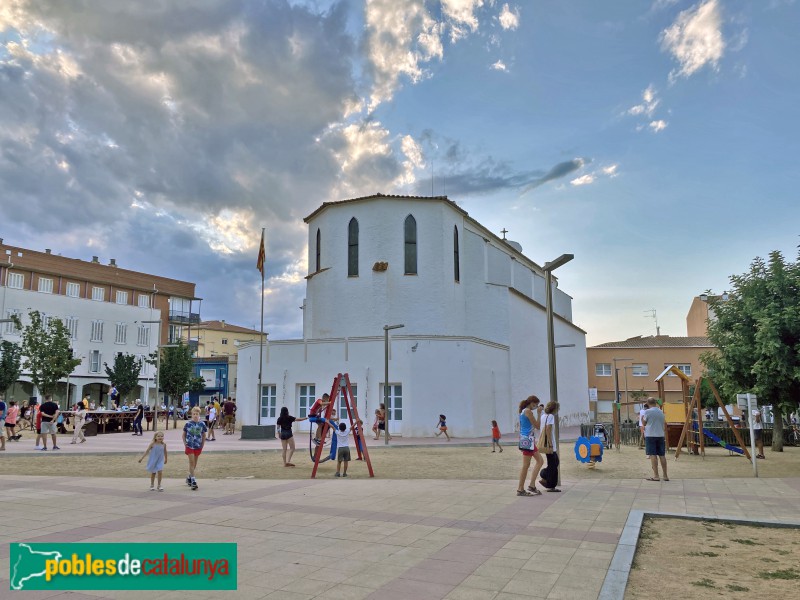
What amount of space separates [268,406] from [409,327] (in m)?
9.27

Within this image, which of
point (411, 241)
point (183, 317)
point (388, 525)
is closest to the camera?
point (388, 525)

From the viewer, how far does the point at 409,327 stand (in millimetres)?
34688

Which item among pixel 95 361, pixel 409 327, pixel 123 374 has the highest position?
pixel 409 327

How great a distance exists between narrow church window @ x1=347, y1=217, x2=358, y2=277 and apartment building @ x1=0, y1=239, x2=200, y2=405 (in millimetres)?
19914

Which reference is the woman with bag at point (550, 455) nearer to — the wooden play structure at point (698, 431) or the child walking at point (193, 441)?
the child walking at point (193, 441)

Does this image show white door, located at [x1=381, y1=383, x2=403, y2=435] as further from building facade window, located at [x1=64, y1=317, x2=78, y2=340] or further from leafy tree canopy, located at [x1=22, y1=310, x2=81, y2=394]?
building facade window, located at [x1=64, y1=317, x2=78, y2=340]

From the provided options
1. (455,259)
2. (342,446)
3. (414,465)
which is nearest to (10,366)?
(455,259)

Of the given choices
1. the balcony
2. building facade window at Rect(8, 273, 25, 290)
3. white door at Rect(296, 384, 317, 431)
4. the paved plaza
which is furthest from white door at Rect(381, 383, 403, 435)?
the balcony

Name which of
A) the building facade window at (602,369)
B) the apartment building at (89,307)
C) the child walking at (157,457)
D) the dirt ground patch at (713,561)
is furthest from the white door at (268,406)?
the building facade window at (602,369)

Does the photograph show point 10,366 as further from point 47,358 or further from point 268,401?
point 268,401

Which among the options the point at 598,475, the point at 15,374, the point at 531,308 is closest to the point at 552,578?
the point at 598,475

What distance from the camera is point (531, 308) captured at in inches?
1716

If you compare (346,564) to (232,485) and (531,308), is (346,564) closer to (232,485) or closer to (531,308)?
(232,485)

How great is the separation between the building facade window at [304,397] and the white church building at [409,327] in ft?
0.18
